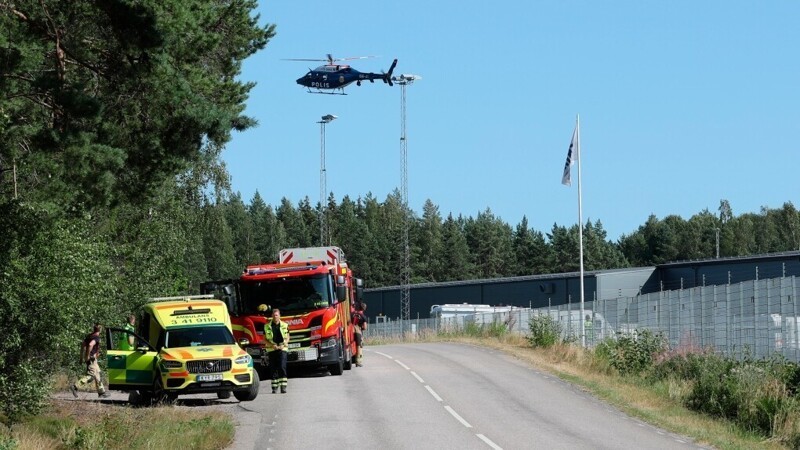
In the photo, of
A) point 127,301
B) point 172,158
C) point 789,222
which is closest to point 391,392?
point 172,158

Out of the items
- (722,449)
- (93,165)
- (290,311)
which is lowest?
(722,449)

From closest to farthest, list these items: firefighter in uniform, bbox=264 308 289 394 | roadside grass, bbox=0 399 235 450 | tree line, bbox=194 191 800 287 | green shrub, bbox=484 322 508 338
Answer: roadside grass, bbox=0 399 235 450 → firefighter in uniform, bbox=264 308 289 394 → green shrub, bbox=484 322 508 338 → tree line, bbox=194 191 800 287

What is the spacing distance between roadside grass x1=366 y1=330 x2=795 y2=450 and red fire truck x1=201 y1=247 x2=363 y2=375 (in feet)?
21.3

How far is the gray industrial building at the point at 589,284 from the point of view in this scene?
75625 millimetres

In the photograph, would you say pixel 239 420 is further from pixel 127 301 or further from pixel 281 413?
pixel 127 301

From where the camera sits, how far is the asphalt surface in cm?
2045

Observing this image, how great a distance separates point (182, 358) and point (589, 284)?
65.1 metres

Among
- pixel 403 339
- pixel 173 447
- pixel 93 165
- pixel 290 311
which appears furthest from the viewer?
pixel 403 339

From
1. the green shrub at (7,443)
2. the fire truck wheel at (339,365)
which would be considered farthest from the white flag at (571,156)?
the green shrub at (7,443)

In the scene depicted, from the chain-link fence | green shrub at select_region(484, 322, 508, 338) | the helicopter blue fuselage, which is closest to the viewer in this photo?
the chain-link fence

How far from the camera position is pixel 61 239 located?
23500 mm

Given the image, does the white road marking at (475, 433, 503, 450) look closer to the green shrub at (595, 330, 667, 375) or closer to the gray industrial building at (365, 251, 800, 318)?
the green shrub at (595, 330, 667, 375)

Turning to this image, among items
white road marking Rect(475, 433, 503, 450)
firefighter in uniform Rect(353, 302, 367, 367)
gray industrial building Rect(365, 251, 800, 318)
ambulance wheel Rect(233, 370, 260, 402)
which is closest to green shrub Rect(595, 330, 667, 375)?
firefighter in uniform Rect(353, 302, 367, 367)

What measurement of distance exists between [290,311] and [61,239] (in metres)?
9.90
